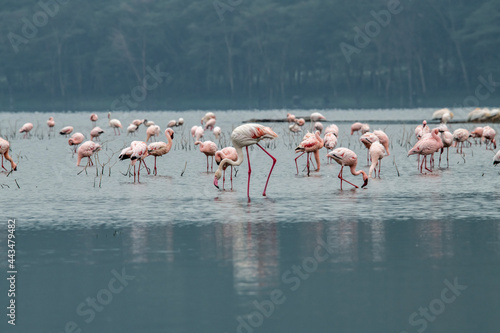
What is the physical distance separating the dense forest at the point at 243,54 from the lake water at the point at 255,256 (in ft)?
212

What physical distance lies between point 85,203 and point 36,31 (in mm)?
75078

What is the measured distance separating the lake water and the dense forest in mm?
64590

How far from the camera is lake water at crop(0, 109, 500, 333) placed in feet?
25.2

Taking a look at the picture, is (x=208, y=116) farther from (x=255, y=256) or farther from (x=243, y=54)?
(x=243, y=54)

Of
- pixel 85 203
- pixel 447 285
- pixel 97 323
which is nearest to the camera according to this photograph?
pixel 97 323

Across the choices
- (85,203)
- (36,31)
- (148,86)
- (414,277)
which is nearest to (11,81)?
(36,31)

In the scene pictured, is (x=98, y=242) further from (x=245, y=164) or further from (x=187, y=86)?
(x=187, y=86)

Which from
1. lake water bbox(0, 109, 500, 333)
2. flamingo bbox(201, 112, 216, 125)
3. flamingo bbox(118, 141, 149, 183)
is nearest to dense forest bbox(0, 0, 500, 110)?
flamingo bbox(201, 112, 216, 125)

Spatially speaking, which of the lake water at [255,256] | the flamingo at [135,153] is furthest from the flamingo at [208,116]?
the lake water at [255,256]

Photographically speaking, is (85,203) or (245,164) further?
(245,164)

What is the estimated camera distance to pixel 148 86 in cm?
8731

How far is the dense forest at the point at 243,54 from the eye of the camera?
266 feet

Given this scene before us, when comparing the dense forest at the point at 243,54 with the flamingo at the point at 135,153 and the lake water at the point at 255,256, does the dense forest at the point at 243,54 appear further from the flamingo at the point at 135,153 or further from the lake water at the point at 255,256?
the lake water at the point at 255,256

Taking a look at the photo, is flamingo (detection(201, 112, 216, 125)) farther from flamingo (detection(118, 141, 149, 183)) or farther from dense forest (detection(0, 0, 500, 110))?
dense forest (detection(0, 0, 500, 110))
